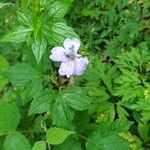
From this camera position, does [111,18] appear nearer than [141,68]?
No

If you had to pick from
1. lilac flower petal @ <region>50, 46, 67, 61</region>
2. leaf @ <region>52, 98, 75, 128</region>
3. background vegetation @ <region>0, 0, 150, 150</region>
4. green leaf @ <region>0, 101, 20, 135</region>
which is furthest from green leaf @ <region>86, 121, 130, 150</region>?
lilac flower petal @ <region>50, 46, 67, 61</region>

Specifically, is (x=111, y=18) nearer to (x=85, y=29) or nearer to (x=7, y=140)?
(x=85, y=29)

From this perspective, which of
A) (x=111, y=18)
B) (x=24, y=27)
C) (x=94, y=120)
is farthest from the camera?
(x=111, y=18)

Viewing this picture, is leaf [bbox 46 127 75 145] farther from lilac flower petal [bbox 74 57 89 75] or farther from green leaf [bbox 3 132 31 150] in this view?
lilac flower petal [bbox 74 57 89 75]

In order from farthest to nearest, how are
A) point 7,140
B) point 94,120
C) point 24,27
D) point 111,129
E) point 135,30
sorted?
point 135,30 < point 94,120 < point 111,129 < point 7,140 < point 24,27

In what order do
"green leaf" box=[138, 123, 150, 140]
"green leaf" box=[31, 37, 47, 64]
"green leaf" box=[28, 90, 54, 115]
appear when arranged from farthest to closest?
"green leaf" box=[138, 123, 150, 140] < "green leaf" box=[28, 90, 54, 115] < "green leaf" box=[31, 37, 47, 64]

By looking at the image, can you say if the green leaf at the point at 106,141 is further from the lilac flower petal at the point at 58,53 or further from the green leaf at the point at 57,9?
the green leaf at the point at 57,9

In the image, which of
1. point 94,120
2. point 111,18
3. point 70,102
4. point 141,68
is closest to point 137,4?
point 111,18
